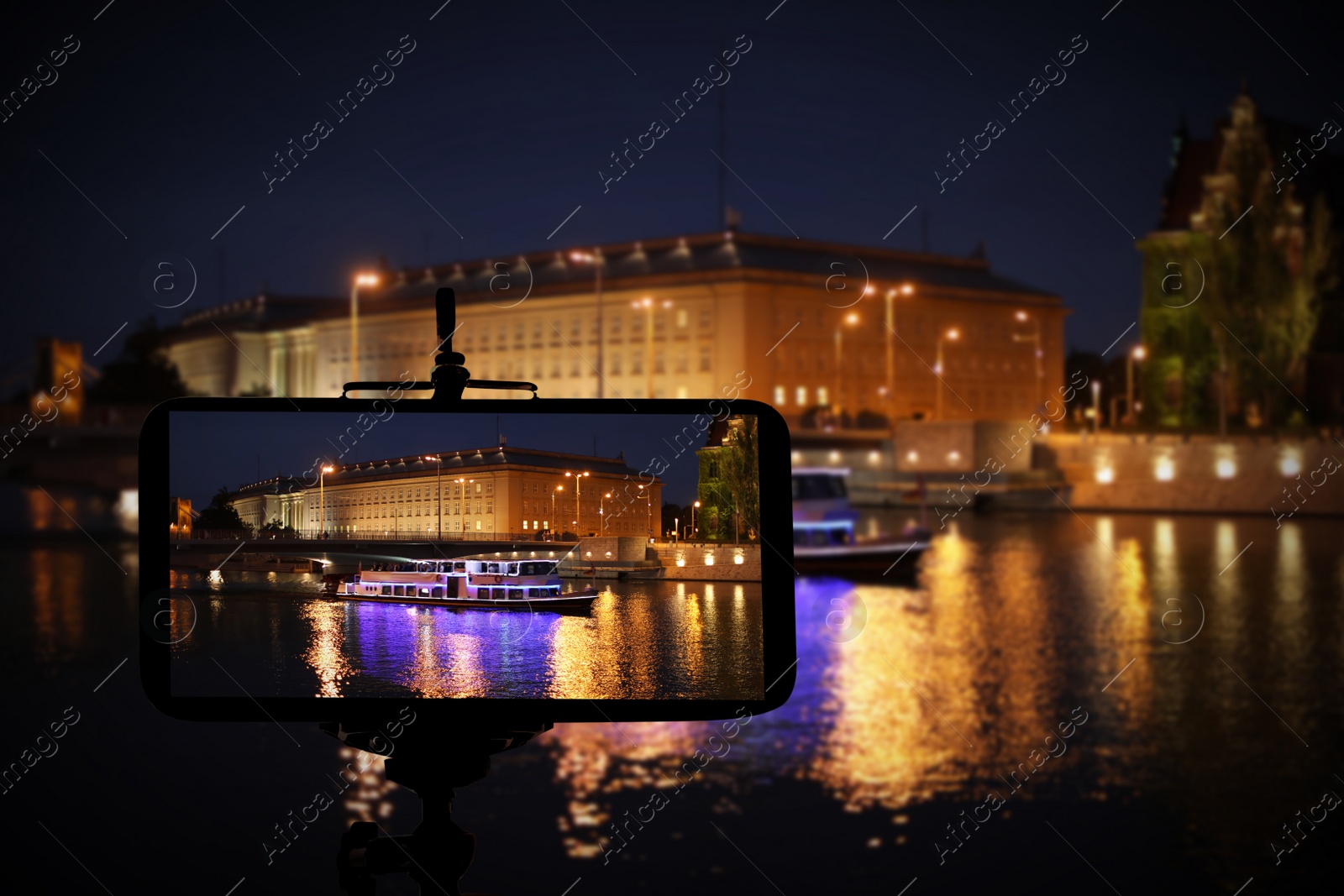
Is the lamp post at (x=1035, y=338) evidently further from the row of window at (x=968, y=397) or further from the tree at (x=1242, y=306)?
the tree at (x=1242, y=306)

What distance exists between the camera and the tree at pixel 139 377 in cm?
5534

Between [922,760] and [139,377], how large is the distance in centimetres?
3943

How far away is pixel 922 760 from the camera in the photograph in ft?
221

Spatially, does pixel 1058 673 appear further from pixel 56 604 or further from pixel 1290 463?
pixel 56 604

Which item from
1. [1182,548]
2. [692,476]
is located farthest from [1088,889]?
[692,476]

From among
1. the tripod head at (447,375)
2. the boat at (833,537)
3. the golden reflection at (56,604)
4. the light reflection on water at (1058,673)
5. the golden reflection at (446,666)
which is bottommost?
the light reflection on water at (1058,673)

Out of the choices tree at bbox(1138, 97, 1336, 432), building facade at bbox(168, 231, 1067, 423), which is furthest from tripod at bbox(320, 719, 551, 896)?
building facade at bbox(168, 231, 1067, 423)

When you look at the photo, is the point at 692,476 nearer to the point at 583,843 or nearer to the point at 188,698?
the point at 188,698

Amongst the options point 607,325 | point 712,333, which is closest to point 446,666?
point 712,333

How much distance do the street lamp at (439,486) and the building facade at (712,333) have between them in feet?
237

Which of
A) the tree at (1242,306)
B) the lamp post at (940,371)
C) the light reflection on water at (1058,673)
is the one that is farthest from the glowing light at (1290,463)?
the lamp post at (940,371)

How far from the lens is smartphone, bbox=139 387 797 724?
1727 mm

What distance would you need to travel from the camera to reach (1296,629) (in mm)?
64625

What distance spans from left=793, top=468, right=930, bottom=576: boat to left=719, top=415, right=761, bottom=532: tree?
30208mm
